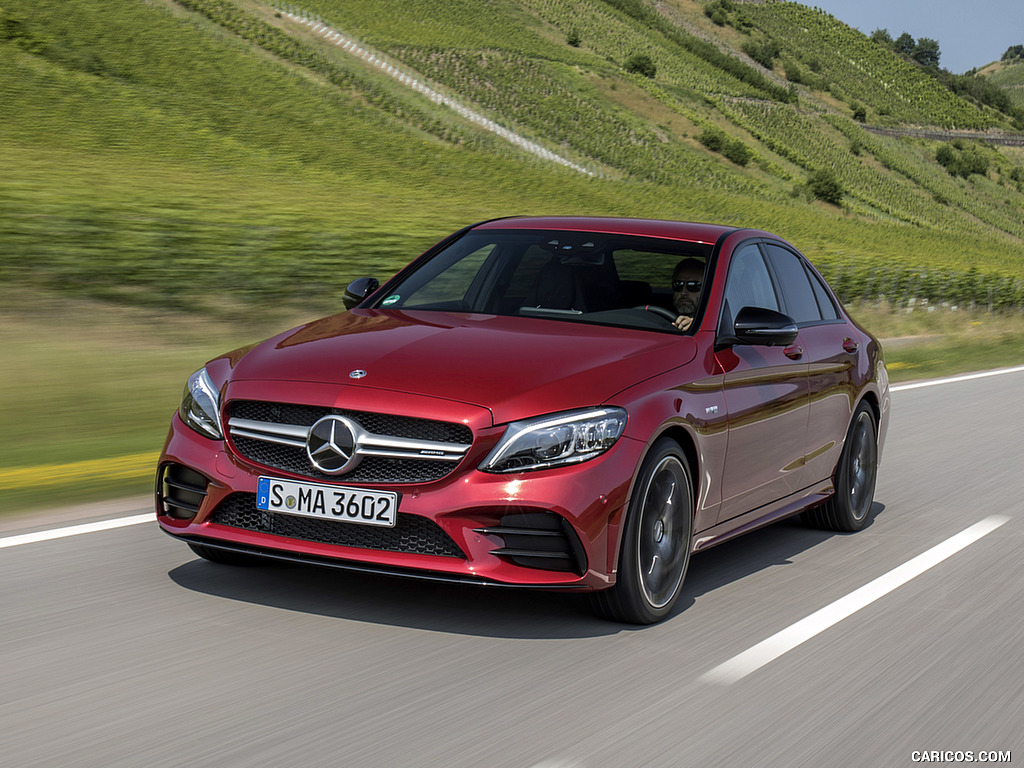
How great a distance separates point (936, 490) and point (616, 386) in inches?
177

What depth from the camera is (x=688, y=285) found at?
6020 mm

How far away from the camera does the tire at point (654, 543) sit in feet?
15.7

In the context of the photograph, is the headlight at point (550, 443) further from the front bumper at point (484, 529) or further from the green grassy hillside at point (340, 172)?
the green grassy hillside at point (340, 172)

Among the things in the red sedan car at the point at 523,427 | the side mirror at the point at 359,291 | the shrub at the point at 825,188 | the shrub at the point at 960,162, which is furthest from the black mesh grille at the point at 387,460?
the shrub at the point at 960,162

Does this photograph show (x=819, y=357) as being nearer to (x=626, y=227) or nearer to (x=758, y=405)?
(x=758, y=405)

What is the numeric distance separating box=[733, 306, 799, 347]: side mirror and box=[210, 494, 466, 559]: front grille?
183 centimetres

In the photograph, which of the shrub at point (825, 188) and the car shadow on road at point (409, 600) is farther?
the shrub at point (825, 188)

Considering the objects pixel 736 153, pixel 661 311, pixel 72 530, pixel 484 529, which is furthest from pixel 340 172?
pixel 736 153

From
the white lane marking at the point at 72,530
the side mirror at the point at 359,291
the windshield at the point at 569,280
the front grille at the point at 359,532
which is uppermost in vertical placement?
the windshield at the point at 569,280

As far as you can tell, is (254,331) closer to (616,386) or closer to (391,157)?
(616,386)

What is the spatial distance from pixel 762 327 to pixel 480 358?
137cm

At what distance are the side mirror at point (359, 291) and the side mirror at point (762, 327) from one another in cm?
180

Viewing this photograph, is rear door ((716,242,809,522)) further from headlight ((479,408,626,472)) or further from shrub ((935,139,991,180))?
shrub ((935,139,991,180))

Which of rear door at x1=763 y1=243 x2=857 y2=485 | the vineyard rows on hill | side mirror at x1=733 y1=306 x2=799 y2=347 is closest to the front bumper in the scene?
side mirror at x1=733 y1=306 x2=799 y2=347
